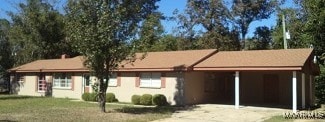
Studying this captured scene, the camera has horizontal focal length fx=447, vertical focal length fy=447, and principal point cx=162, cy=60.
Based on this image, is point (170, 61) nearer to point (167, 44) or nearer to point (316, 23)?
point (316, 23)

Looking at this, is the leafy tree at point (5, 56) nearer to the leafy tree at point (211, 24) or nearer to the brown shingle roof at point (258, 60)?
the leafy tree at point (211, 24)

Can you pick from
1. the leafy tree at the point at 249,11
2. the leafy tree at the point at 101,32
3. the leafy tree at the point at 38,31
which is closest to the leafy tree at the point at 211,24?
the leafy tree at the point at 249,11

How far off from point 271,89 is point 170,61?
6400 mm

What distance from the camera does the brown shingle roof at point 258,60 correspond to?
22016mm

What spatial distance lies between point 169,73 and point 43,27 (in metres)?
24.0

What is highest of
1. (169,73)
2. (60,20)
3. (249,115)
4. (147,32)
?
(60,20)

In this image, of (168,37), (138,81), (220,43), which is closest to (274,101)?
(138,81)

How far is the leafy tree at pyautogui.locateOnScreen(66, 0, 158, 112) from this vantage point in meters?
Answer: 20.5

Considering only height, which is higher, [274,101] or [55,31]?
[55,31]

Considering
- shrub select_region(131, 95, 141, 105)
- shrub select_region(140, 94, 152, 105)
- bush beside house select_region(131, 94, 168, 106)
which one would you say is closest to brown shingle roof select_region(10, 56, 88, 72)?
shrub select_region(131, 95, 141, 105)

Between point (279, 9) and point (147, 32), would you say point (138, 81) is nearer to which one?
point (147, 32)

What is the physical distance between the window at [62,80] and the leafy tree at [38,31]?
11210 millimetres

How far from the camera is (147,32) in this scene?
22.1m

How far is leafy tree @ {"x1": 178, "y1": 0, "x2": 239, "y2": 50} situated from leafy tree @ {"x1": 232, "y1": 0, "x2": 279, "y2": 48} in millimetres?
1004
